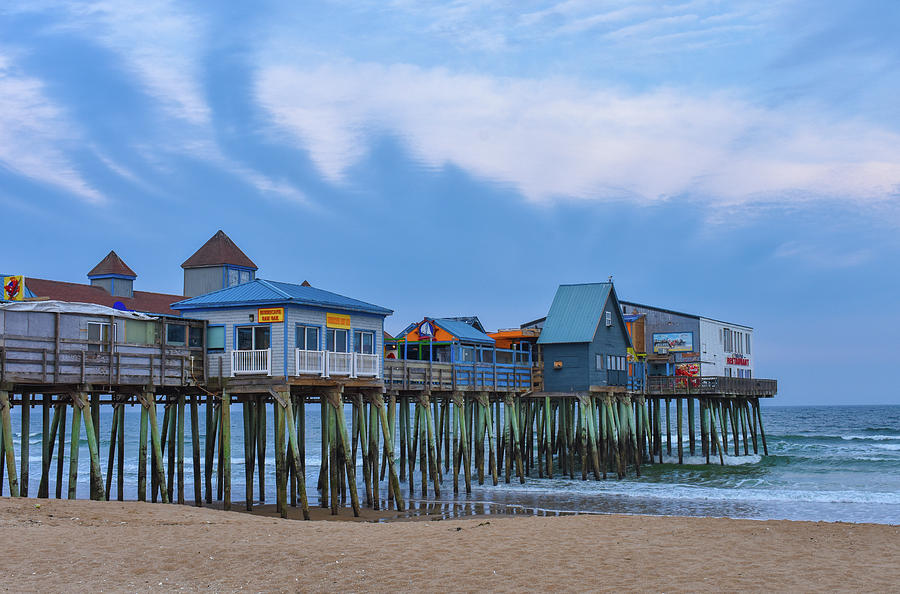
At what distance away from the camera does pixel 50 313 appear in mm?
22562

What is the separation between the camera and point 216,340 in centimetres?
2547

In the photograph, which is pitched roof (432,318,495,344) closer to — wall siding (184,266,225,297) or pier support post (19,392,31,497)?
wall siding (184,266,225,297)

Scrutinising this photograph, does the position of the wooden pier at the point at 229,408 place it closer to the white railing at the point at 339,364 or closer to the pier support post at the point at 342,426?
the pier support post at the point at 342,426

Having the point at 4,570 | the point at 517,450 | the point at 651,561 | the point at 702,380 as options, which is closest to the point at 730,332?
the point at 702,380

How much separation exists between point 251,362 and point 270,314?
1389 millimetres

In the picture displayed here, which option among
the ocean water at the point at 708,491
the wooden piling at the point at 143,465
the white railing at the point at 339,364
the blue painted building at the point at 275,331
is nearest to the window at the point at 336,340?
the blue painted building at the point at 275,331

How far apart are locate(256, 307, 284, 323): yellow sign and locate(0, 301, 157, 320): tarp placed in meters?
2.77

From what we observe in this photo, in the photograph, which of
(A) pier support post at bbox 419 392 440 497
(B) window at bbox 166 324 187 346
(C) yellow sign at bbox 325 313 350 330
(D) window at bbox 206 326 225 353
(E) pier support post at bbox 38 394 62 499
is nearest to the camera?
(E) pier support post at bbox 38 394 62 499

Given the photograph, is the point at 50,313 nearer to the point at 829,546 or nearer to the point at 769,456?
the point at 829,546

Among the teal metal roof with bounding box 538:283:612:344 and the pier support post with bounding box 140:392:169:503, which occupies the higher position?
the teal metal roof with bounding box 538:283:612:344

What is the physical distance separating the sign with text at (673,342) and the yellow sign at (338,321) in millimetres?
25696

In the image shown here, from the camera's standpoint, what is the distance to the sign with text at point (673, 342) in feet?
158

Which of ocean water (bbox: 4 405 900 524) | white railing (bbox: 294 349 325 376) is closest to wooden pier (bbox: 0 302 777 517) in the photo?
white railing (bbox: 294 349 325 376)

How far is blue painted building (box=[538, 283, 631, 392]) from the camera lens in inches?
1575
